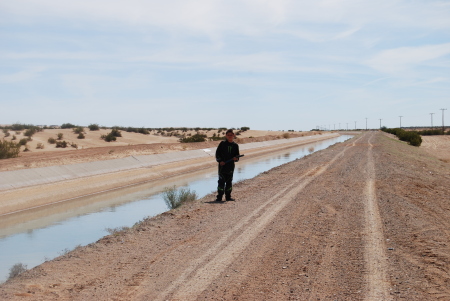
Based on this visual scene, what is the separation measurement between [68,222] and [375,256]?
10714 mm

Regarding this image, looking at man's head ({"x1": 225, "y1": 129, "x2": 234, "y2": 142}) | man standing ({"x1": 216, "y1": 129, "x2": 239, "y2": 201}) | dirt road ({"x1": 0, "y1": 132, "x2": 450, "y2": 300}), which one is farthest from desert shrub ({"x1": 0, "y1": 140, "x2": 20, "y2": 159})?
dirt road ({"x1": 0, "y1": 132, "x2": 450, "y2": 300})

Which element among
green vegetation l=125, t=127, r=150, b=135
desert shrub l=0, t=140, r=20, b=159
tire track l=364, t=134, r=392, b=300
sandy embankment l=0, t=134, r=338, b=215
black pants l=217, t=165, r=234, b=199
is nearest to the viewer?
tire track l=364, t=134, r=392, b=300

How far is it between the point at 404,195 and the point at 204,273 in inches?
378

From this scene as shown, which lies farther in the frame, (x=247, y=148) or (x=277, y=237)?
(x=247, y=148)

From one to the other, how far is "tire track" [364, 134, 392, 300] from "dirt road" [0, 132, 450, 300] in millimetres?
15

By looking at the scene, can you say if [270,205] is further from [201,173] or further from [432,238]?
[201,173]

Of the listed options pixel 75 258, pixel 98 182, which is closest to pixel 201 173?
pixel 98 182

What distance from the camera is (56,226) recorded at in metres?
14.8

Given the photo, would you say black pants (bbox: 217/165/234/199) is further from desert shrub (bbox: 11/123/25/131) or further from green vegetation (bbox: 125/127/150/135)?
green vegetation (bbox: 125/127/150/135)

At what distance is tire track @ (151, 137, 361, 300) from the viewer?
20.5 ft

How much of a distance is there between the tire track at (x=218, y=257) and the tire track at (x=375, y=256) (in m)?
2.08

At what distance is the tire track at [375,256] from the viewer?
6.03m

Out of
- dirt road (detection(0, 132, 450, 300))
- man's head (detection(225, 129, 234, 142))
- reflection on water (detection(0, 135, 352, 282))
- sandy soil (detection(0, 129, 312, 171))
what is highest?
man's head (detection(225, 129, 234, 142))

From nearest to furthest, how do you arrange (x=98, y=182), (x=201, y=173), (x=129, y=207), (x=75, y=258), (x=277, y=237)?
(x=75, y=258) → (x=277, y=237) → (x=129, y=207) → (x=98, y=182) → (x=201, y=173)
